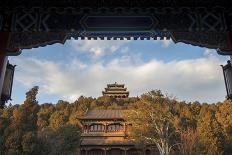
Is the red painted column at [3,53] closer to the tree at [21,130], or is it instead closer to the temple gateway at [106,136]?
the tree at [21,130]

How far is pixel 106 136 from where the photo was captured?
36.1 meters

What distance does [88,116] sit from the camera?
3794 centimetres

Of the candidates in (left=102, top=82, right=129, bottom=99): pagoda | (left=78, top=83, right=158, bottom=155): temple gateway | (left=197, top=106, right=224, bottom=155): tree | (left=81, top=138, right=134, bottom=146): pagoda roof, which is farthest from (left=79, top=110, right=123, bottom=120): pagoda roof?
(left=102, top=82, right=129, bottom=99): pagoda

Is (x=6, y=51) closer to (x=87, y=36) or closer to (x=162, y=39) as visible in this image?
(x=87, y=36)

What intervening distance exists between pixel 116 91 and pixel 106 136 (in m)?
34.7

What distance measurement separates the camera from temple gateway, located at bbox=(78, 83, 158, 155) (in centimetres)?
3438

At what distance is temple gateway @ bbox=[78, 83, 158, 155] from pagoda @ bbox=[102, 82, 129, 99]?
3036 centimetres

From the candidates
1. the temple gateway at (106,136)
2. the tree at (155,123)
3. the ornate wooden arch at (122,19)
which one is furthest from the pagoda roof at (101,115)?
the ornate wooden arch at (122,19)

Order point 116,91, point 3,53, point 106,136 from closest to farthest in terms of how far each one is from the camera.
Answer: point 3,53, point 106,136, point 116,91

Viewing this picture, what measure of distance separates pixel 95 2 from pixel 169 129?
89.2 ft

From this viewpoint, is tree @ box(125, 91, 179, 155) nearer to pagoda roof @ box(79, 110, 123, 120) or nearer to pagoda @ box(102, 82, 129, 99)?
pagoda roof @ box(79, 110, 123, 120)

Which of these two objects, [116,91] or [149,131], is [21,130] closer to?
[149,131]

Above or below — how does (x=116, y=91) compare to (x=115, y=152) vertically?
above

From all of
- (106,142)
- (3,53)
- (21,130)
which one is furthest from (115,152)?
(3,53)
